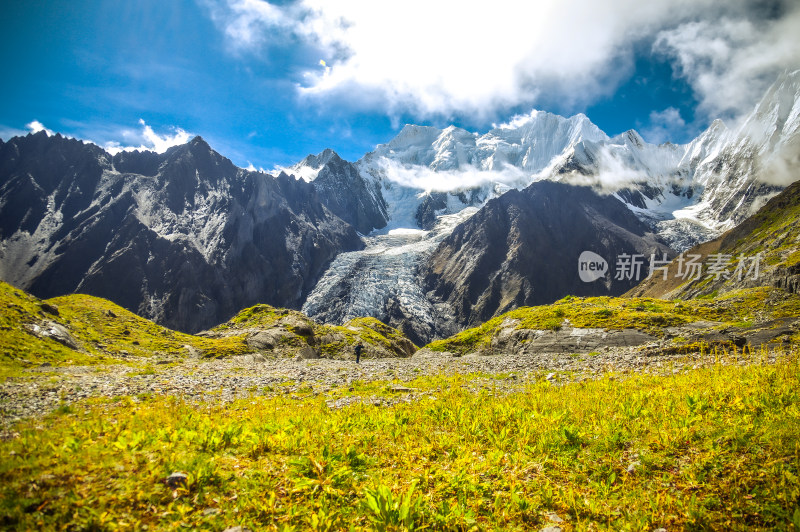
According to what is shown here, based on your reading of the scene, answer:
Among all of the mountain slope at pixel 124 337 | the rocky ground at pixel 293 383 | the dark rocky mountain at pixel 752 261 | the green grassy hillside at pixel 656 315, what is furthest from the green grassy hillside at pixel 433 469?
the dark rocky mountain at pixel 752 261

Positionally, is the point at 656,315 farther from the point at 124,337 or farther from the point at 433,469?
the point at 124,337

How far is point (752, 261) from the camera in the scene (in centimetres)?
7156

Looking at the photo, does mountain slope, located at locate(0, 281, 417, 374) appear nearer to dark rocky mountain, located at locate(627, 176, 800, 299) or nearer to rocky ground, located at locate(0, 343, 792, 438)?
rocky ground, located at locate(0, 343, 792, 438)

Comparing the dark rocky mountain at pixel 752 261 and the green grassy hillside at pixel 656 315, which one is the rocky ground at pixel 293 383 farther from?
the dark rocky mountain at pixel 752 261

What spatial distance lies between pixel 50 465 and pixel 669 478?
9.98 m

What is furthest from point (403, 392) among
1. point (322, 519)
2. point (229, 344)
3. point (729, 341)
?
point (229, 344)

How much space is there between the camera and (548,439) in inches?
306

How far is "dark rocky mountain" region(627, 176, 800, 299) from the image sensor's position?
5519 centimetres

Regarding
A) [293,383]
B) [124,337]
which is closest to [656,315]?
[293,383]

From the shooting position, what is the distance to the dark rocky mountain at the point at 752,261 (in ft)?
181

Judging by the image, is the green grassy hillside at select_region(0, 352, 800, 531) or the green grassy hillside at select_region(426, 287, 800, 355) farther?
the green grassy hillside at select_region(426, 287, 800, 355)

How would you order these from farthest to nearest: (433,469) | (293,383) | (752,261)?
1. (752,261)
2. (293,383)
3. (433,469)

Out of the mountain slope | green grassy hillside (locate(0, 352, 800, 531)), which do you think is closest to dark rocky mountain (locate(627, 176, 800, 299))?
green grassy hillside (locate(0, 352, 800, 531))

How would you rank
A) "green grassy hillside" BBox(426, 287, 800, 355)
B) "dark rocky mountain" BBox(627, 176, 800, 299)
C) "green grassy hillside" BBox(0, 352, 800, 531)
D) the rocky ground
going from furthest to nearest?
"dark rocky mountain" BBox(627, 176, 800, 299)
"green grassy hillside" BBox(426, 287, 800, 355)
the rocky ground
"green grassy hillside" BBox(0, 352, 800, 531)
